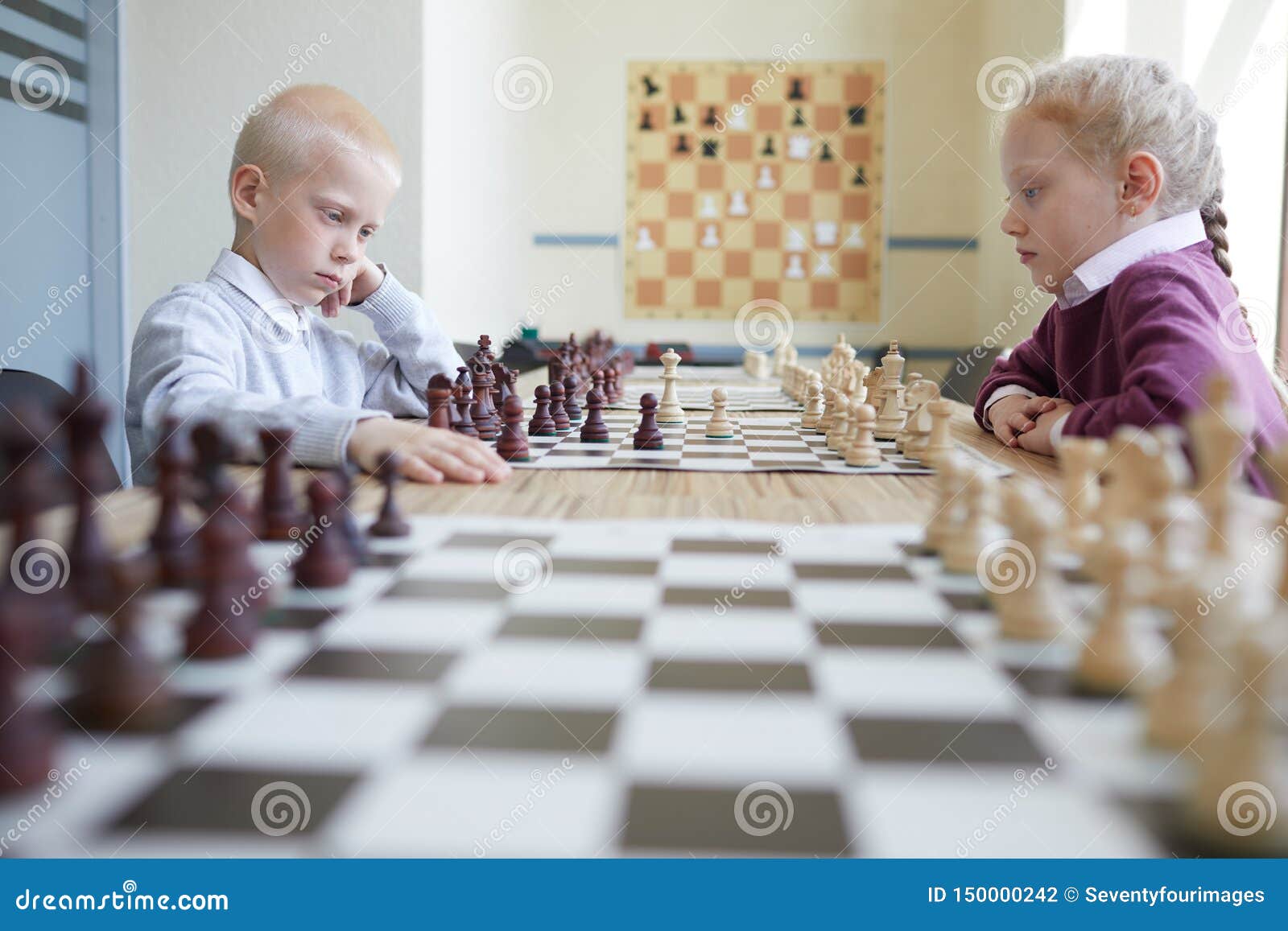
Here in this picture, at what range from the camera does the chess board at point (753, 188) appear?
5.95m

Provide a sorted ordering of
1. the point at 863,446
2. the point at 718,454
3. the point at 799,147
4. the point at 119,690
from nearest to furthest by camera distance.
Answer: the point at 119,690, the point at 863,446, the point at 718,454, the point at 799,147

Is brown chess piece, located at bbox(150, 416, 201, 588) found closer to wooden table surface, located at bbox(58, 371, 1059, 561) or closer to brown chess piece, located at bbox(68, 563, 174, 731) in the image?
wooden table surface, located at bbox(58, 371, 1059, 561)

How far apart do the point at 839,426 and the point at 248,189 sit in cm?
104

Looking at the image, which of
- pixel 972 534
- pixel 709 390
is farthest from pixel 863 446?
pixel 709 390

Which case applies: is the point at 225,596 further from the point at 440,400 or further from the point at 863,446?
the point at 863,446

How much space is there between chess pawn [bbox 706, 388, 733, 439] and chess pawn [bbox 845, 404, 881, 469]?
36cm

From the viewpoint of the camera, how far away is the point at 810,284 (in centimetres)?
608

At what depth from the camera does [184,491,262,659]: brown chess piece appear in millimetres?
647

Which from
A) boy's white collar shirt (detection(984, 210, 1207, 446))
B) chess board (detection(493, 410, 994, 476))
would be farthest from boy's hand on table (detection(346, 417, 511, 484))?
boy's white collar shirt (detection(984, 210, 1207, 446))

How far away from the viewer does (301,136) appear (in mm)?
1723

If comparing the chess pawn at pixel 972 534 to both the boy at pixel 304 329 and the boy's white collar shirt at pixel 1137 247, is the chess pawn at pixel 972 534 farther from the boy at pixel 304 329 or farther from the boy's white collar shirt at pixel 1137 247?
the boy's white collar shirt at pixel 1137 247

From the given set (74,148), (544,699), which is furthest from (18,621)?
(74,148)
